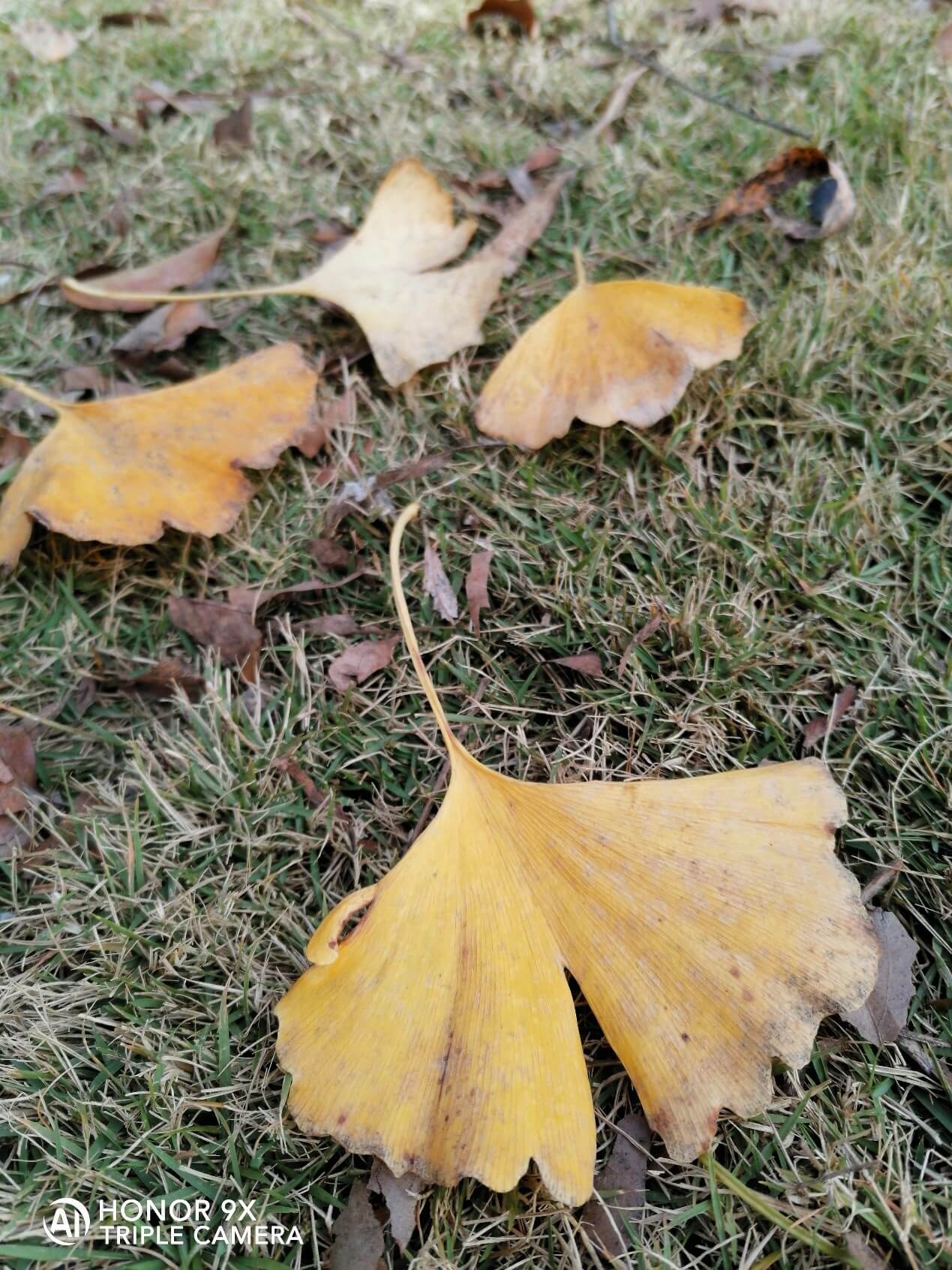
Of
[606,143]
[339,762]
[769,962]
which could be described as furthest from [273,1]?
[769,962]

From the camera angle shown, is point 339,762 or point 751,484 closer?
point 339,762

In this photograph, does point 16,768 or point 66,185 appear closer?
point 16,768

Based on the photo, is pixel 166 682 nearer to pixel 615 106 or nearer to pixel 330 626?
pixel 330 626

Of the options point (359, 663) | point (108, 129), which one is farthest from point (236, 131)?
point (359, 663)

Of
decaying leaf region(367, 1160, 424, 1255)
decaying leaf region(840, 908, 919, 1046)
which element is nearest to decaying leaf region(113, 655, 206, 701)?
decaying leaf region(367, 1160, 424, 1255)

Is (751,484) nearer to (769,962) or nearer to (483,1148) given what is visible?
(769,962)

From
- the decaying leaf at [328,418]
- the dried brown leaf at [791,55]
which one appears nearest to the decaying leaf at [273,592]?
the decaying leaf at [328,418]
